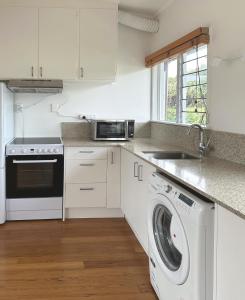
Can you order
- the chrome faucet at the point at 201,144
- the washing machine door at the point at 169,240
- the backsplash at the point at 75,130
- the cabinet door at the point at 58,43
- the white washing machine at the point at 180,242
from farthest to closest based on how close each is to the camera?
1. the backsplash at the point at 75,130
2. the cabinet door at the point at 58,43
3. the chrome faucet at the point at 201,144
4. the washing machine door at the point at 169,240
5. the white washing machine at the point at 180,242

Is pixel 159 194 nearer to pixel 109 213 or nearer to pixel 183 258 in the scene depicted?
pixel 183 258

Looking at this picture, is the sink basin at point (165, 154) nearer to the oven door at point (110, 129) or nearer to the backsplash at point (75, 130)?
the oven door at point (110, 129)

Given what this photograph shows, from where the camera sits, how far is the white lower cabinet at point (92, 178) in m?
4.08

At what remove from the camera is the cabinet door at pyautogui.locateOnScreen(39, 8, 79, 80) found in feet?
13.7

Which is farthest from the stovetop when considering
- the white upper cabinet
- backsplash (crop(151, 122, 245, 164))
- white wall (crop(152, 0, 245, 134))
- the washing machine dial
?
the washing machine dial

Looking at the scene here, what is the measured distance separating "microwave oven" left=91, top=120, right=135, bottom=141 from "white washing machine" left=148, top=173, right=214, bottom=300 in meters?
1.96

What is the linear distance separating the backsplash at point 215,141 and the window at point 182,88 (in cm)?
13

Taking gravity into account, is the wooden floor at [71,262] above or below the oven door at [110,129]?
below

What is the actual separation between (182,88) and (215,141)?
3.75 ft

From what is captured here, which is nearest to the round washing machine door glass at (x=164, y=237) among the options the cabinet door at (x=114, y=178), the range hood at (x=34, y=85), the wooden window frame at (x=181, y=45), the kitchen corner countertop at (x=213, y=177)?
the kitchen corner countertop at (x=213, y=177)

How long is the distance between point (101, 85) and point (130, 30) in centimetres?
75

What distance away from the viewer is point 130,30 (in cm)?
474

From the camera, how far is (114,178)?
4.17 meters

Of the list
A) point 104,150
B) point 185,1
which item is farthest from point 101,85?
point 185,1
